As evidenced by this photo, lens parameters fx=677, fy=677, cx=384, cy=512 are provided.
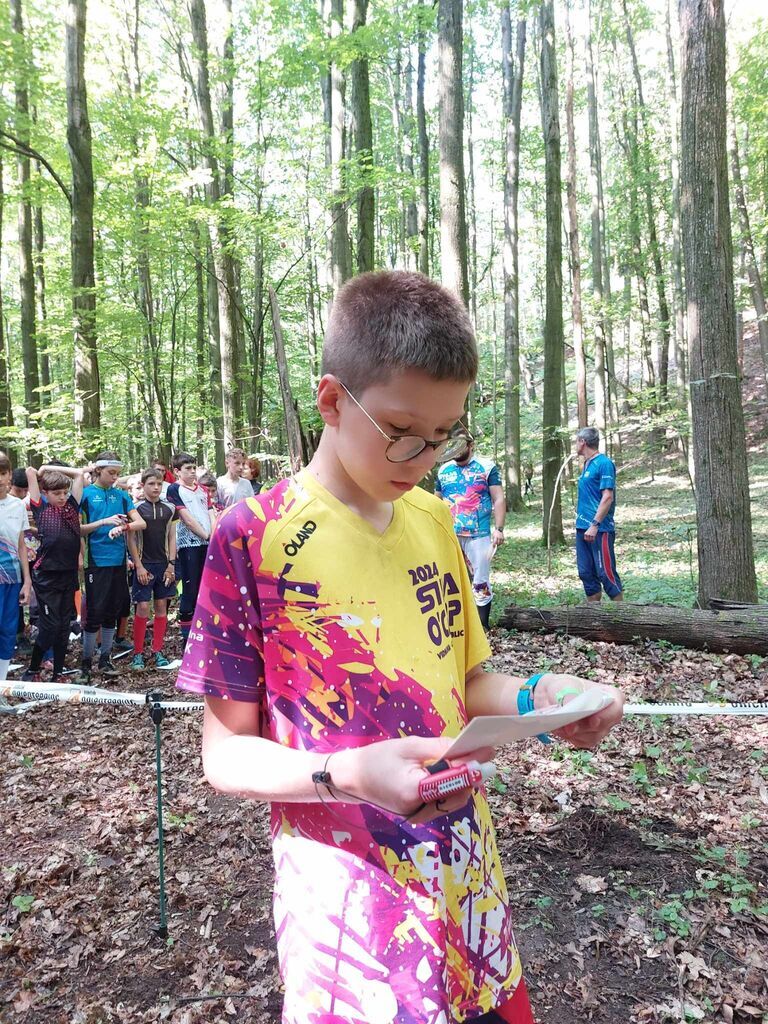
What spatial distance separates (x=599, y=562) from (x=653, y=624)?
155 cm

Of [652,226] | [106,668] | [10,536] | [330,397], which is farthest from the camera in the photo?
[652,226]

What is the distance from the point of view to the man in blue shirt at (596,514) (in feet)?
26.1

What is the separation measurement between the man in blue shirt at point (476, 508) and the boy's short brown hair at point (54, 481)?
12.8 feet

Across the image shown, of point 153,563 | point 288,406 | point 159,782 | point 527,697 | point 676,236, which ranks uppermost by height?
point 676,236

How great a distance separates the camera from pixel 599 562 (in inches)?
322

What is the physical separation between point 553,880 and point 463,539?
4.24 metres

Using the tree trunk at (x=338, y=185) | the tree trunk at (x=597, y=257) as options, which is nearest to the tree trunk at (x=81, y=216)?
the tree trunk at (x=338, y=185)

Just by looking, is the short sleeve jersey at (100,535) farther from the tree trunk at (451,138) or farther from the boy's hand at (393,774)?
the boy's hand at (393,774)

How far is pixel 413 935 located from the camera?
1124mm

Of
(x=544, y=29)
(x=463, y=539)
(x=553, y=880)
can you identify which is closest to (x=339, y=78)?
(x=544, y=29)

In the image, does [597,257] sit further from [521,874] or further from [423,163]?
[521,874]

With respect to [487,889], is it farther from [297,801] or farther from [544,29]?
[544,29]

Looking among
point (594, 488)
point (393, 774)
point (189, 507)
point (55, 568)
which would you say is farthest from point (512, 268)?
point (393, 774)

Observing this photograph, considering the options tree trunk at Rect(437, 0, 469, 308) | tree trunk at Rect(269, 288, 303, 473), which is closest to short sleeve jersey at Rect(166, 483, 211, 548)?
tree trunk at Rect(269, 288, 303, 473)
